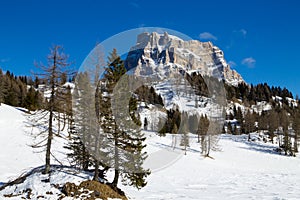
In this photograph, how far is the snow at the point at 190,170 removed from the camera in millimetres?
22359

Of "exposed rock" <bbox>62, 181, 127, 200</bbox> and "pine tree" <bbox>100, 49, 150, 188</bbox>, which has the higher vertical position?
"pine tree" <bbox>100, 49, 150, 188</bbox>

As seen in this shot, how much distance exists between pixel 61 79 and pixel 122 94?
5119mm

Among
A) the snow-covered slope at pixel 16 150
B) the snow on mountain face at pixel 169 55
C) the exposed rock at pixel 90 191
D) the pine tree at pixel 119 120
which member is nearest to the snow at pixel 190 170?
the snow-covered slope at pixel 16 150

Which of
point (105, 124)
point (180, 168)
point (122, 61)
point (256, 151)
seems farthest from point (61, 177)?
point (256, 151)

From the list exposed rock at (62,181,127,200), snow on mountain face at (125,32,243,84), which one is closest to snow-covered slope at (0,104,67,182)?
exposed rock at (62,181,127,200)

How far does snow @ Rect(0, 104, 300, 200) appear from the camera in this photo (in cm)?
2236

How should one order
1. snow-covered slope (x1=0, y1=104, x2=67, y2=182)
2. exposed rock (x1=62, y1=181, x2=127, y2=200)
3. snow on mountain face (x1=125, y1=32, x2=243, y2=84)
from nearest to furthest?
exposed rock (x1=62, y1=181, x2=127, y2=200), snow on mountain face (x1=125, y1=32, x2=243, y2=84), snow-covered slope (x1=0, y1=104, x2=67, y2=182)

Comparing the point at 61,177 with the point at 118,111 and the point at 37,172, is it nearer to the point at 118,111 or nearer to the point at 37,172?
the point at 37,172

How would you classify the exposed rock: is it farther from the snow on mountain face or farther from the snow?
the snow on mountain face

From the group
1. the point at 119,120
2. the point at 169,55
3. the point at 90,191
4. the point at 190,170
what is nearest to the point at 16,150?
the point at 90,191

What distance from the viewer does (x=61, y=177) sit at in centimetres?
1797

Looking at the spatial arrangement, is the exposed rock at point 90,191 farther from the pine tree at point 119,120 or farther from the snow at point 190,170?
the pine tree at point 119,120

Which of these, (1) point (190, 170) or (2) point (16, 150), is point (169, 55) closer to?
(2) point (16, 150)

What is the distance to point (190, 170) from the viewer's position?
152ft
